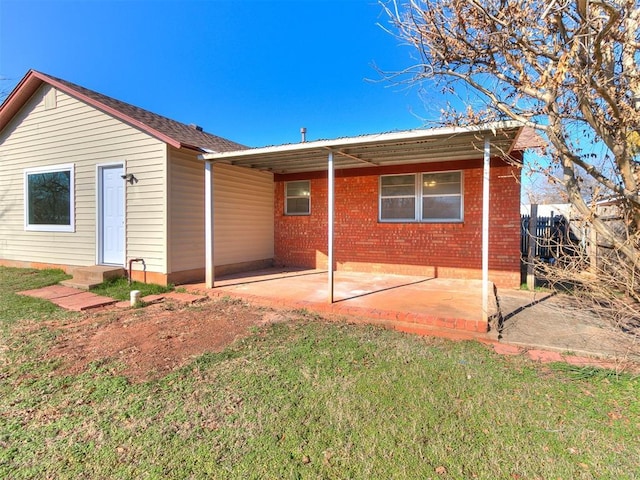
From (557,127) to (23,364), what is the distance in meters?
5.73

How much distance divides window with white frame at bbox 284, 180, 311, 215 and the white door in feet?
14.0

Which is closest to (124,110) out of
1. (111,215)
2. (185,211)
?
(111,215)

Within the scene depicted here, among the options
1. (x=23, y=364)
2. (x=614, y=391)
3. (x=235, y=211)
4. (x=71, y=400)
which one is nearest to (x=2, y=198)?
(x=235, y=211)

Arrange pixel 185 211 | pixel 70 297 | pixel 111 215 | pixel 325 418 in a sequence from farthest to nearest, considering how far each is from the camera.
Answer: pixel 111 215, pixel 185 211, pixel 70 297, pixel 325 418

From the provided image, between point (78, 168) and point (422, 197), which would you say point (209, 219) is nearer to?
point (78, 168)

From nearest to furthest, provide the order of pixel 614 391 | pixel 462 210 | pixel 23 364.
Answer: pixel 614 391 → pixel 23 364 → pixel 462 210

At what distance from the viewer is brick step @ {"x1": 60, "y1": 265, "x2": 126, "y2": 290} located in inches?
275

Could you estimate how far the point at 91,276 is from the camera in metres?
7.09

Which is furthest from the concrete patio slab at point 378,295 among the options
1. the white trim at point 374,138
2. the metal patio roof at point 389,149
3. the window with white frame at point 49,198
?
the window with white frame at point 49,198

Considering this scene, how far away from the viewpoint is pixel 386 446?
7.34ft

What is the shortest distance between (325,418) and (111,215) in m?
7.53

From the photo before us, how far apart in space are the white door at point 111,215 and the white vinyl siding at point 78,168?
196 mm

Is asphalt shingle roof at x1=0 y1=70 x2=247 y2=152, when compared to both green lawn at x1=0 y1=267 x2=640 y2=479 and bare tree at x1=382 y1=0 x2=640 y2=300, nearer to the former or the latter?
green lawn at x1=0 y1=267 x2=640 y2=479

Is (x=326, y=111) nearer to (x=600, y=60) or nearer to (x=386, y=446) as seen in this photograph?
(x=600, y=60)
